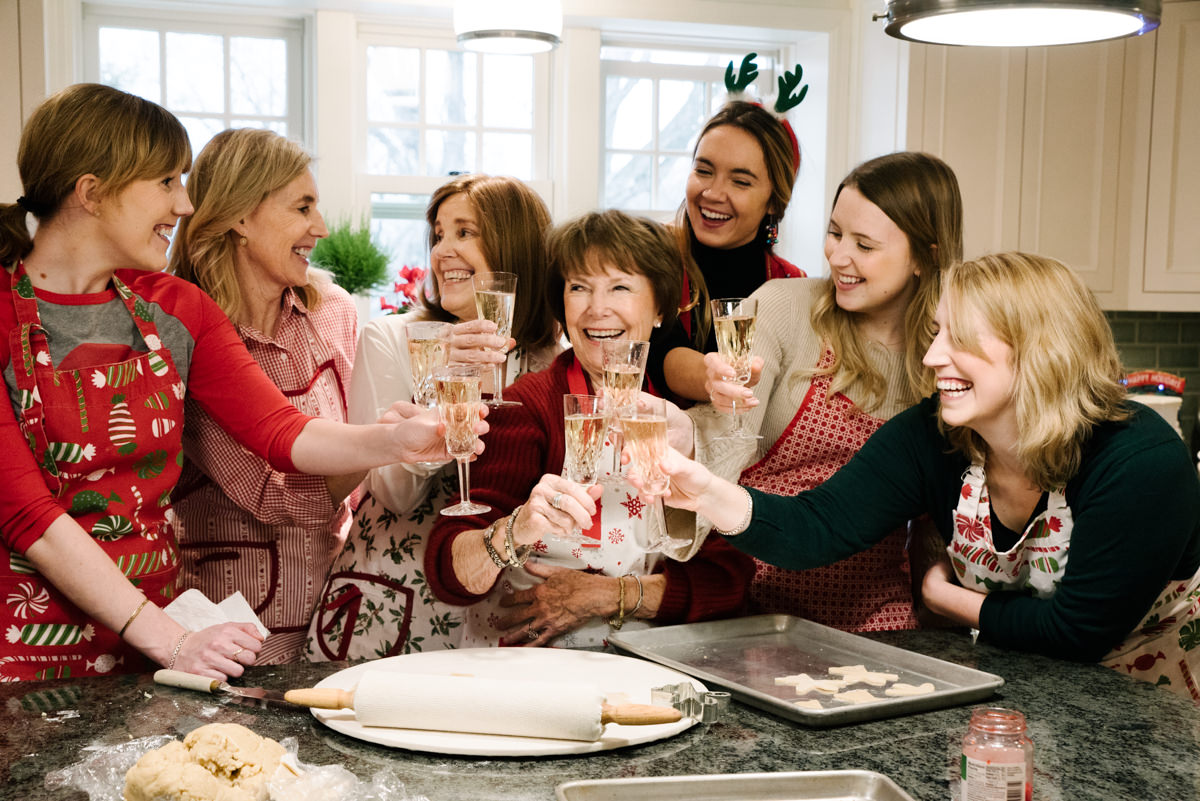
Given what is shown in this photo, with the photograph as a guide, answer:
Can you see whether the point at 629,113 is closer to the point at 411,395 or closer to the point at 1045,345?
the point at 411,395

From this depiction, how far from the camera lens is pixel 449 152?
437 centimetres

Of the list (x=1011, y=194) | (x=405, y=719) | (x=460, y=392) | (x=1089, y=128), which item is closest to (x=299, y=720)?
(x=405, y=719)

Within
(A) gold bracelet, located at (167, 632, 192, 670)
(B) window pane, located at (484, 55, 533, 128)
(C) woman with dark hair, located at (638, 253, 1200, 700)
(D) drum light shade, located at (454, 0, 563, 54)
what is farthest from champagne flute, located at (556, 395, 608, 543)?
(B) window pane, located at (484, 55, 533, 128)

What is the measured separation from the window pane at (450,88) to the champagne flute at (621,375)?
3.02 meters

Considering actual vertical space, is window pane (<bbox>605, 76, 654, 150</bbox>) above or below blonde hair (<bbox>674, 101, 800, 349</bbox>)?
above

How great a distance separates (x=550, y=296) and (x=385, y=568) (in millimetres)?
592

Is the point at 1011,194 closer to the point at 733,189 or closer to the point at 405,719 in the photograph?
the point at 733,189

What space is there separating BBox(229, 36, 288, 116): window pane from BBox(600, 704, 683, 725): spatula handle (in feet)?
11.5

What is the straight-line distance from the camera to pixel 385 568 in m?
2.09

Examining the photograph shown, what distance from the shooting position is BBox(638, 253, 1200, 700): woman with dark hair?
1646 mm

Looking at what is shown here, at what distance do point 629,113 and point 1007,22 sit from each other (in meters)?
3.01

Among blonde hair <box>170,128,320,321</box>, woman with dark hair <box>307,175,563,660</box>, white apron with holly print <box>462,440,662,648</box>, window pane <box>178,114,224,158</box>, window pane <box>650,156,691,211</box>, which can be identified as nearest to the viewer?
white apron with holly print <box>462,440,662,648</box>

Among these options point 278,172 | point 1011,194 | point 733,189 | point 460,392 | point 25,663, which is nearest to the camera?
point 460,392

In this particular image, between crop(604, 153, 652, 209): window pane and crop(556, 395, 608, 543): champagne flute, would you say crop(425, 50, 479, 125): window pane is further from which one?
crop(556, 395, 608, 543): champagne flute
